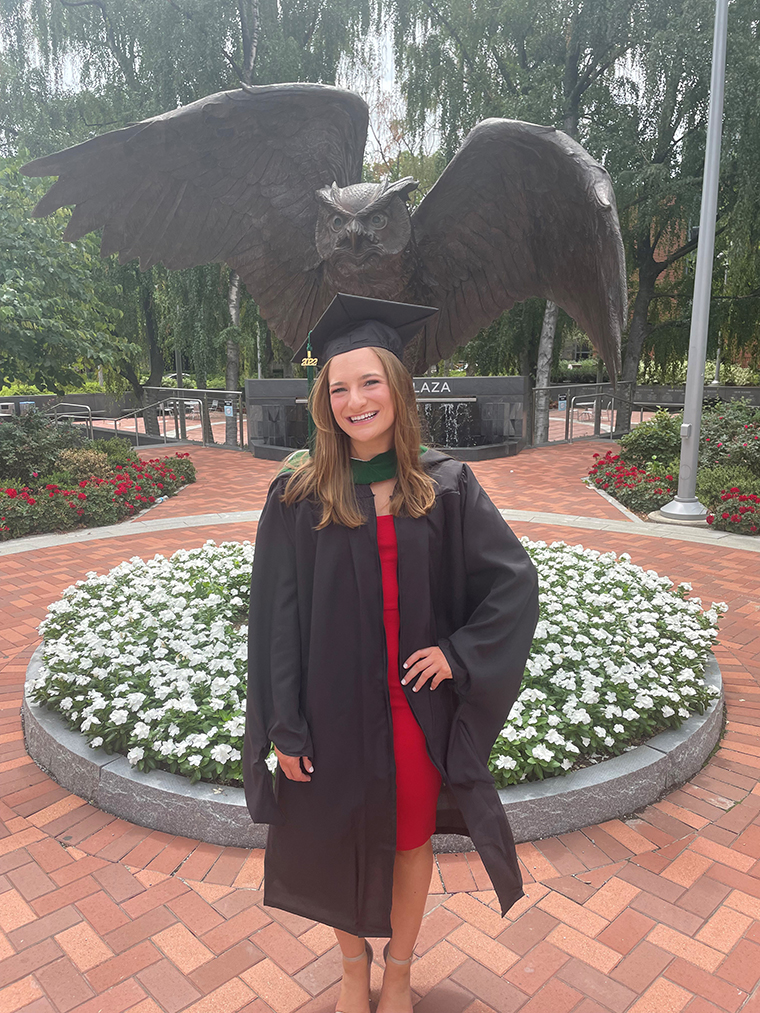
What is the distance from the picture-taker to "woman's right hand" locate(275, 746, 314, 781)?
5.28 ft

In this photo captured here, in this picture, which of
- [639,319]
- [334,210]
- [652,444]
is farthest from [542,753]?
[639,319]

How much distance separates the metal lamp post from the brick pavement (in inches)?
205

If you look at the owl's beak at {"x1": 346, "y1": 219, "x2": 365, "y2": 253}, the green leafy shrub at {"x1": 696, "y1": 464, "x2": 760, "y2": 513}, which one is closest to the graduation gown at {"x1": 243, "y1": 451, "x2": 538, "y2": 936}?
the owl's beak at {"x1": 346, "y1": 219, "x2": 365, "y2": 253}

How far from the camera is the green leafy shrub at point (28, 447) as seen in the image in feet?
27.3

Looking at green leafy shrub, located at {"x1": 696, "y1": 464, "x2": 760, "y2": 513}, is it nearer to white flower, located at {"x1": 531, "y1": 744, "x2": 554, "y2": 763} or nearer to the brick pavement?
the brick pavement

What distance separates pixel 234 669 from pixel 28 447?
6475 mm

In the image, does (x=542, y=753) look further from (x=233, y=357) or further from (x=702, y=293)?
(x=233, y=357)

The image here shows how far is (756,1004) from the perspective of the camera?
6.17 feet

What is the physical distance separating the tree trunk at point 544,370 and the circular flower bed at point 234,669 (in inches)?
400

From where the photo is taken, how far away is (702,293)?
7598 mm

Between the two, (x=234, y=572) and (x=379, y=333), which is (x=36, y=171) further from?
(x=234, y=572)

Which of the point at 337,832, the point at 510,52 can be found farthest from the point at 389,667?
the point at 510,52

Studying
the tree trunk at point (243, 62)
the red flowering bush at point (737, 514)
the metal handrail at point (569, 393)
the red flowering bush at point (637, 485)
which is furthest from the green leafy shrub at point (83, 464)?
the metal handrail at point (569, 393)

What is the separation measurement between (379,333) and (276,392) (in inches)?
452
